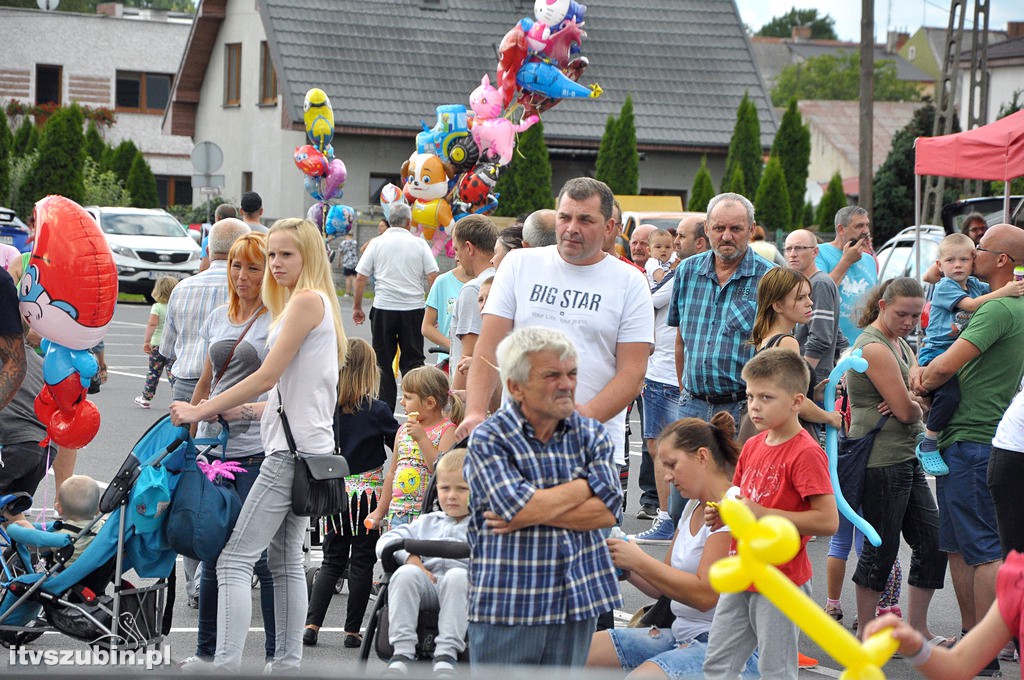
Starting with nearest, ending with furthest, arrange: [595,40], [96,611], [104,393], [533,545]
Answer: [533,545], [96,611], [104,393], [595,40]

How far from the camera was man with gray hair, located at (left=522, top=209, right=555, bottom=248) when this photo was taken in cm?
625

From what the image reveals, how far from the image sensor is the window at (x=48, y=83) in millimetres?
49531

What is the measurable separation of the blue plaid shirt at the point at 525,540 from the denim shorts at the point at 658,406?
4.78 meters

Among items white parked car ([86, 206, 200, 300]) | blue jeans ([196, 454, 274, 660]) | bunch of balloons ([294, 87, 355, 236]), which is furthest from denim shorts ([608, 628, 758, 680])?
white parked car ([86, 206, 200, 300])

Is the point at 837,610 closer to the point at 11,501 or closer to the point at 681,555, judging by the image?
the point at 681,555

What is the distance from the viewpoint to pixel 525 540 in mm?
3898

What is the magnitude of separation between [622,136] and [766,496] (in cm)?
2803

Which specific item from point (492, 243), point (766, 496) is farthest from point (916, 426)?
point (492, 243)

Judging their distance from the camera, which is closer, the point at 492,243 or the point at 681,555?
the point at 681,555

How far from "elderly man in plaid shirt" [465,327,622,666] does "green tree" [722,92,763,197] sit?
99.1ft

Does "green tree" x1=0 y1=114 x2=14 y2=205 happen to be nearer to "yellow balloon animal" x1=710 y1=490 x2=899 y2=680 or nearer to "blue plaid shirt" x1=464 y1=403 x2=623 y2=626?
"blue plaid shirt" x1=464 y1=403 x2=623 y2=626

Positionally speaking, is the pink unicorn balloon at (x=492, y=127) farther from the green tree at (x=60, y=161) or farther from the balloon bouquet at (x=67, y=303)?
the green tree at (x=60, y=161)

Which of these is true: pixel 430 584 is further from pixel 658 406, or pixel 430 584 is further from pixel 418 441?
pixel 658 406

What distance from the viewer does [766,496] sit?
16.2ft
